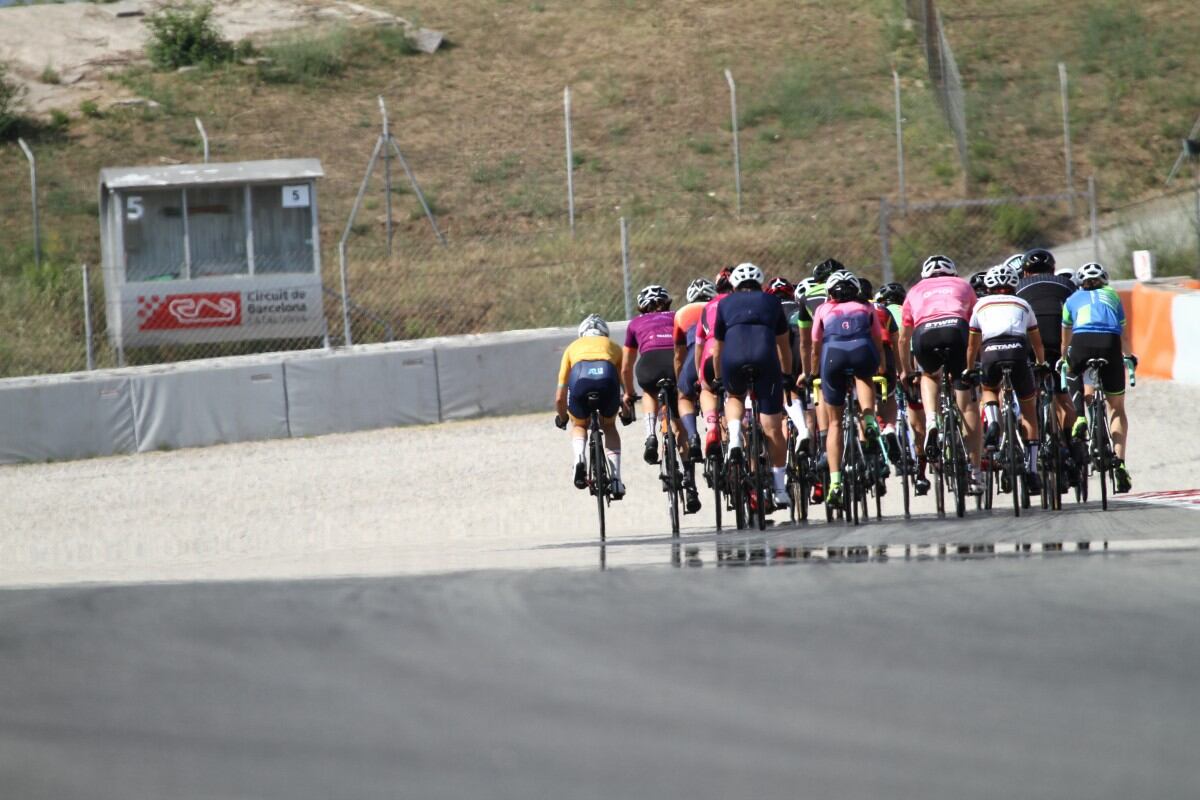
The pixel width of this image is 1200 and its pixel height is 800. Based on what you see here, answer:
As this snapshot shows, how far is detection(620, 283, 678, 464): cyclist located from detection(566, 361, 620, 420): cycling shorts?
37cm

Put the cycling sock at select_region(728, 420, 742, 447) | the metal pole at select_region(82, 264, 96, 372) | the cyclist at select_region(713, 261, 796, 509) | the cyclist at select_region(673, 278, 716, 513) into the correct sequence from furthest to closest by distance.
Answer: the metal pole at select_region(82, 264, 96, 372), the cyclist at select_region(673, 278, 716, 513), the cyclist at select_region(713, 261, 796, 509), the cycling sock at select_region(728, 420, 742, 447)

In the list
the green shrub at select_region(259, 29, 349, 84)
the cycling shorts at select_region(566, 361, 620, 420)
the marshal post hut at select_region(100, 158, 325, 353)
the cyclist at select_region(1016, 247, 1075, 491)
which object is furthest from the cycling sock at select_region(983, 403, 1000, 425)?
the green shrub at select_region(259, 29, 349, 84)

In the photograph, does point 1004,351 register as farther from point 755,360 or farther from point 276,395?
point 276,395

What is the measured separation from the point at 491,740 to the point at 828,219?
28.1 metres

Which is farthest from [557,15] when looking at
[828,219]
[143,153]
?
[828,219]

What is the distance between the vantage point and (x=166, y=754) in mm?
5043

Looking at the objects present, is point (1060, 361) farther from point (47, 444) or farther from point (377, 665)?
point (47, 444)

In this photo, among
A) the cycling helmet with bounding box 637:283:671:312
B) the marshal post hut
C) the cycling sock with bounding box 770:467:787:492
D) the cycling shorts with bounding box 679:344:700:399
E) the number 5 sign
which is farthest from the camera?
the number 5 sign

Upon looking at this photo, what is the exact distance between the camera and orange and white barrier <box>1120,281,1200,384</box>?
19.5m

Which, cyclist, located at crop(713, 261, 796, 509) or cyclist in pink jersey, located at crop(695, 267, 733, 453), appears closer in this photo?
cyclist, located at crop(713, 261, 796, 509)

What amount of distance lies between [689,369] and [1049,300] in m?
3.12

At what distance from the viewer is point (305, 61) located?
44031mm

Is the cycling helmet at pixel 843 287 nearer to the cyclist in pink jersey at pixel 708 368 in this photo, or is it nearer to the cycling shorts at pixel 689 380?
the cyclist in pink jersey at pixel 708 368

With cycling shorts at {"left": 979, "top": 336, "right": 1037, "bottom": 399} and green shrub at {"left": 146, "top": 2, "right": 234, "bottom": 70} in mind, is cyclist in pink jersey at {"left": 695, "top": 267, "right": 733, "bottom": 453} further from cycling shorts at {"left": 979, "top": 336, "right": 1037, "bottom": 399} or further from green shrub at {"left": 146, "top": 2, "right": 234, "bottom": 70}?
green shrub at {"left": 146, "top": 2, "right": 234, "bottom": 70}
